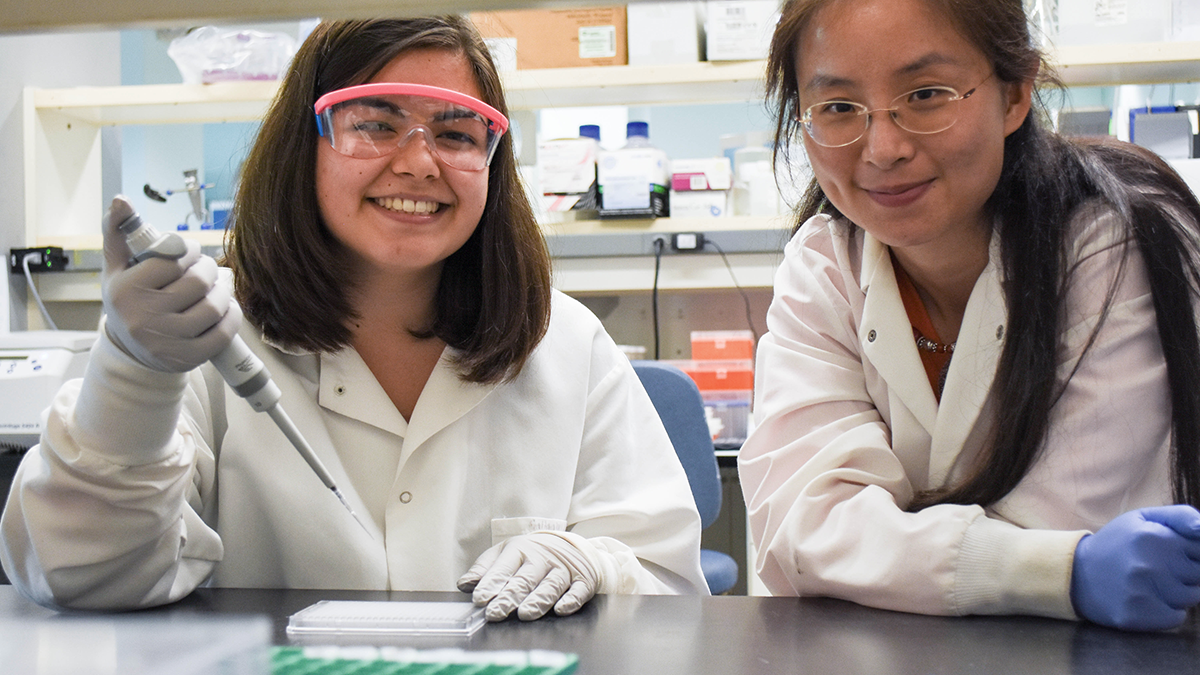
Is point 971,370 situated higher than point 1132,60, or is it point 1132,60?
point 1132,60

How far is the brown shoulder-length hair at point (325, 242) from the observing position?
1.12 m

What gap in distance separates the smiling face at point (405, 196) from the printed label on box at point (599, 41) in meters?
1.58

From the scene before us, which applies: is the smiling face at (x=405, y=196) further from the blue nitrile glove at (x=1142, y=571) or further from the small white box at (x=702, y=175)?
the small white box at (x=702, y=175)

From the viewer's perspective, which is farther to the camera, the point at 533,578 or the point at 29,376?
the point at 29,376

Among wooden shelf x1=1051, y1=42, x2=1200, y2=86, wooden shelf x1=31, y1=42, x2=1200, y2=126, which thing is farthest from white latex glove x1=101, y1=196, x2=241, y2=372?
wooden shelf x1=1051, y1=42, x2=1200, y2=86

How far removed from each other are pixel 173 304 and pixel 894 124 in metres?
0.70

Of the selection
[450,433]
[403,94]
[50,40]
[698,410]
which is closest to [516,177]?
[403,94]

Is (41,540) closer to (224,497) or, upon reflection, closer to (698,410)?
(224,497)

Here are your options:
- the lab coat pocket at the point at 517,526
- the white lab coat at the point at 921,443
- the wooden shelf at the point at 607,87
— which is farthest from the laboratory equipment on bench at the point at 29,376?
the white lab coat at the point at 921,443

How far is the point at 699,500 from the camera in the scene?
202 cm

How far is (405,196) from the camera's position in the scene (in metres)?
1.09

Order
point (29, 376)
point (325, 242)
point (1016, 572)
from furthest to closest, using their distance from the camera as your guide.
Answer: point (29, 376) → point (325, 242) → point (1016, 572)

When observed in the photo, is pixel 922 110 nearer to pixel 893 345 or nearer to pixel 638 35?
pixel 893 345

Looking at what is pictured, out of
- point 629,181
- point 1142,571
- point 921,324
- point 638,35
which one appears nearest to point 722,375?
point 629,181
